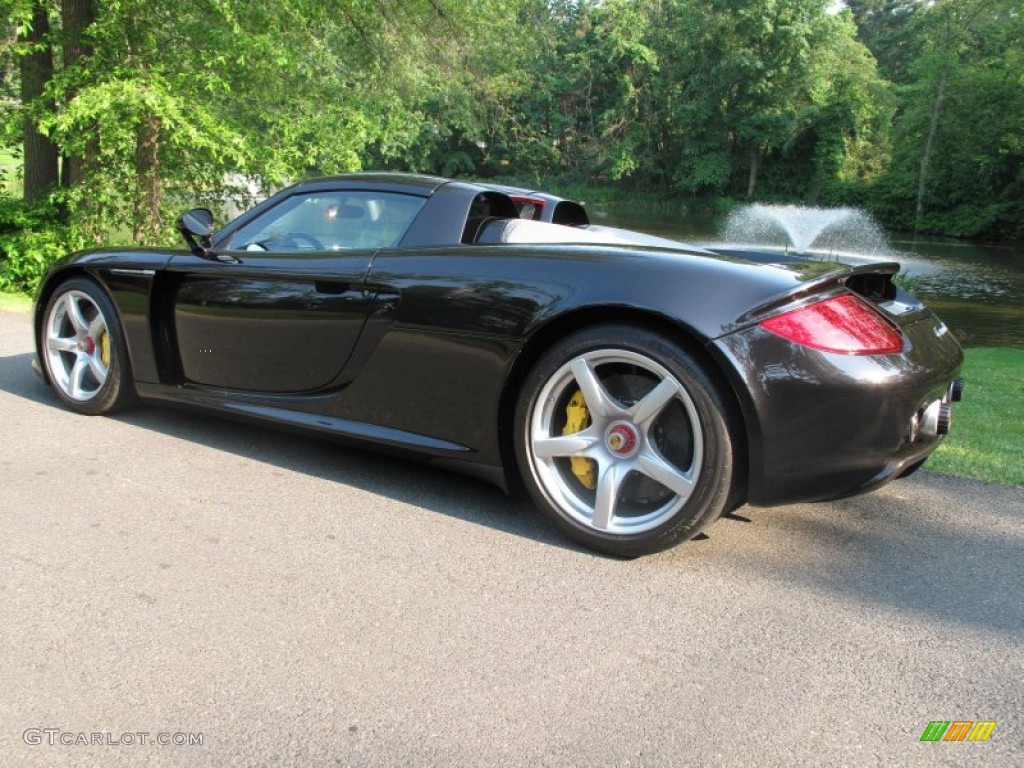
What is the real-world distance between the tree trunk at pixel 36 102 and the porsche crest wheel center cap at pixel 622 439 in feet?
25.3

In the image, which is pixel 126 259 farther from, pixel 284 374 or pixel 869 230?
pixel 869 230

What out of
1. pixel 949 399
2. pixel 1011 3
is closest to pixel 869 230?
pixel 1011 3

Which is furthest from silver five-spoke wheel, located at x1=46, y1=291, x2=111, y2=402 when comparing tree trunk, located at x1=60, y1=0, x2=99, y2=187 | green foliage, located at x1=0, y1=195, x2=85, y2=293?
tree trunk, located at x1=60, y1=0, x2=99, y2=187

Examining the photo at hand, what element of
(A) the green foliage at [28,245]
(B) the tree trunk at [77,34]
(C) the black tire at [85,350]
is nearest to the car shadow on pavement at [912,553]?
(C) the black tire at [85,350]

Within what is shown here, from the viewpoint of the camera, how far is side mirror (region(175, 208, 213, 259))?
149 inches

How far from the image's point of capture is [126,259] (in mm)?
4027

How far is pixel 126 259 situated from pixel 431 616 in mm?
2610

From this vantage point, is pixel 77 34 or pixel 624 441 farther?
pixel 77 34

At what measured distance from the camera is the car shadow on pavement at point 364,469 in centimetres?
314

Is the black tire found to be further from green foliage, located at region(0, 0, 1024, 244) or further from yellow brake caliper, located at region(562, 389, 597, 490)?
green foliage, located at region(0, 0, 1024, 244)

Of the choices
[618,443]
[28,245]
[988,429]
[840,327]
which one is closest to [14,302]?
[28,245]

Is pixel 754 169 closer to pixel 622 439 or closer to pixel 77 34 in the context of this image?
pixel 77 34

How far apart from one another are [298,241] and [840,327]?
2.28m

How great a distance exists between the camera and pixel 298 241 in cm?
372
